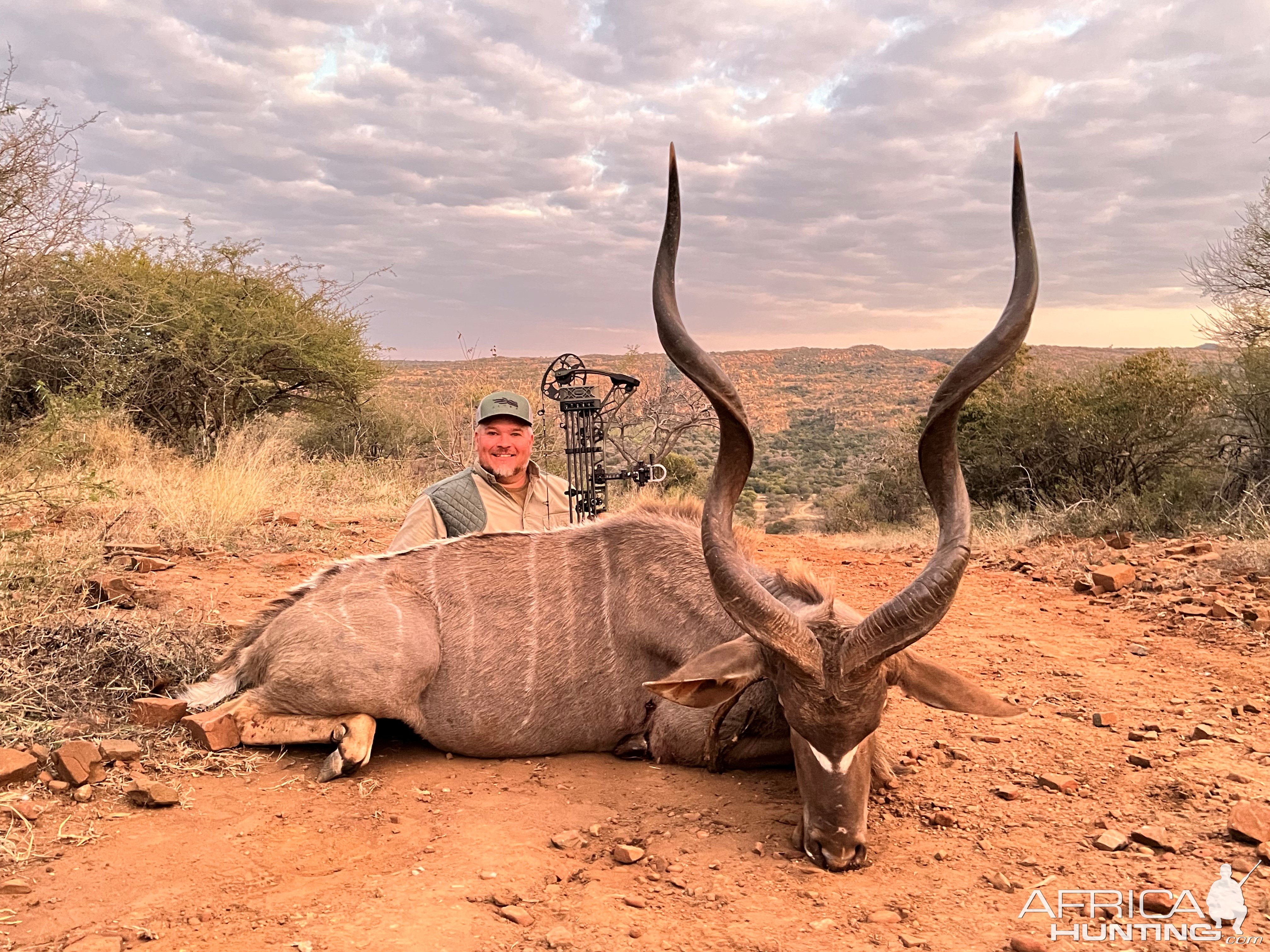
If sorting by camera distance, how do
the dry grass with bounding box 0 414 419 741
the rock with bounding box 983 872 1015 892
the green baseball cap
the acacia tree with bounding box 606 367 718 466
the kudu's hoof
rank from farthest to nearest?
the acacia tree with bounding box 606 367 718 466
the green baseball cap
the dry grass with bounding box 0 414 419 741
the kudu's hoof
the rock with bounding box 983 872 1015 892

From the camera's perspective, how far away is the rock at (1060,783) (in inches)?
120

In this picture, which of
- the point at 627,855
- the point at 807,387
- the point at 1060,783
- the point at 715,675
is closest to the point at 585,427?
the point at 715,675

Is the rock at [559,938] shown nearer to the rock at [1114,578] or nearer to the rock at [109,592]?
the rock at [109,592]

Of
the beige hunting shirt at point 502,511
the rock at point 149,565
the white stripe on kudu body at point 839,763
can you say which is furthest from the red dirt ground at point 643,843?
the rock at point 149,565

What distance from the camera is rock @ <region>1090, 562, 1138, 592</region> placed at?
6320 millimetres

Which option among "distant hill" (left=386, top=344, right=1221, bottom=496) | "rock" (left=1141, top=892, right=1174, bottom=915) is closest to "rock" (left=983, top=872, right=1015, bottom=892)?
"rock" (left=1141, top=892, right=1174, bottom=915)

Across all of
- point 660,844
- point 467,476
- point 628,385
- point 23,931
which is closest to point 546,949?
point 660,844

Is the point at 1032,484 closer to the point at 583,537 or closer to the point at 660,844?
the point at 583,537

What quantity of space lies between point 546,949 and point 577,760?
148 centimetres

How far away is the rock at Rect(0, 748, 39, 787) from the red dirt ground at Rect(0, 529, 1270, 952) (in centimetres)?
23

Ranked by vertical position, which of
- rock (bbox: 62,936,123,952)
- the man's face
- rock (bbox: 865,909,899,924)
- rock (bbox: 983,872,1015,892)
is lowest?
rock (bbox: 62,936,123,952)

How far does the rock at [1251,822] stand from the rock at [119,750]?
3.90 m

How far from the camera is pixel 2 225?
8508 millimetres

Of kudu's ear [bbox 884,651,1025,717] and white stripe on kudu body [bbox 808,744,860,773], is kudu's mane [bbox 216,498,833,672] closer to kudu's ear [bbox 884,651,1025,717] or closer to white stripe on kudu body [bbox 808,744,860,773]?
kudu's ear [bbox 884,651,1025,717]
